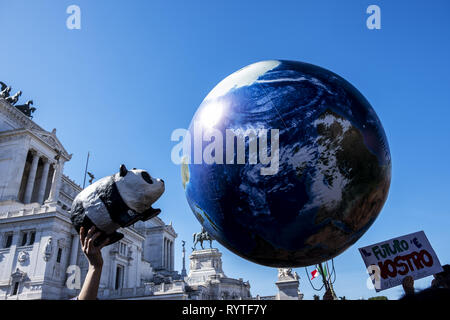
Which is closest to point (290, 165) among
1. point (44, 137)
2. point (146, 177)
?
point (146, 177)

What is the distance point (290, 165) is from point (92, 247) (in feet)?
7.57

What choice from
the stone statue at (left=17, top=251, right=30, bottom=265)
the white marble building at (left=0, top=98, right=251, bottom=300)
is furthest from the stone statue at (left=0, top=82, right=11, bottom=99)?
the stone statue at (left=17, top=251, right=30, bottom=265)

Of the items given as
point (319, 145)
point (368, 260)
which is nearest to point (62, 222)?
point (368, 260)

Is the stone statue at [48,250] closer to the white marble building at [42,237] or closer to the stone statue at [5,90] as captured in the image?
the white marble building at [42,237]

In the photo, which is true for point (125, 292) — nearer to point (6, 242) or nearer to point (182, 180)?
point (6, 242)

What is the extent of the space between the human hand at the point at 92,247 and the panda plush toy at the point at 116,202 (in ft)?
0.14

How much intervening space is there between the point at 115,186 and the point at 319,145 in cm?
230

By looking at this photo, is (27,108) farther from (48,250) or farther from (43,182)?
(48,250)

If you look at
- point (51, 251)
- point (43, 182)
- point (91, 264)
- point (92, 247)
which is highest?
point (43, 182)

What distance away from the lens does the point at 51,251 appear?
1180 inches

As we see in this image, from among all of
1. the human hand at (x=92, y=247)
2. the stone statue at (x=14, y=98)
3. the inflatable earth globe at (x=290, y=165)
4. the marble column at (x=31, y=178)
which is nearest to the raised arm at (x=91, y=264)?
the human hand at (x=92, y=247)

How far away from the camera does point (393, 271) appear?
21.7ft
